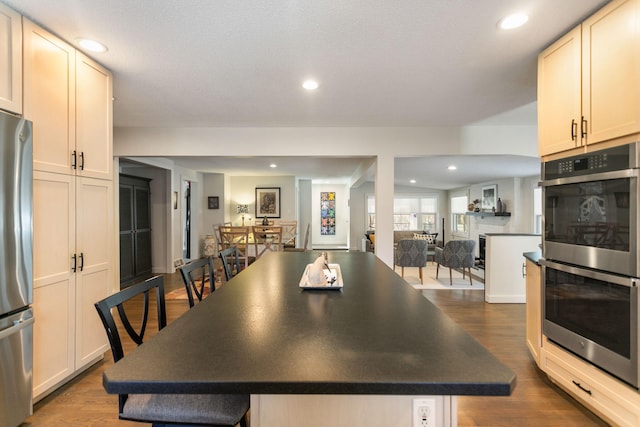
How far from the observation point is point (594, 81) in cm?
173

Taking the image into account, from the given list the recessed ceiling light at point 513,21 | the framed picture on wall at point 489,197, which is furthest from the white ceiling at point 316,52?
the framed picture on wall at point 489,197

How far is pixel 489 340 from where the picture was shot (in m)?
2.99

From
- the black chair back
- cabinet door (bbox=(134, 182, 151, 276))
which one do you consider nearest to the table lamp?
cabinet door (bbox=(134, 182, 151, 276))

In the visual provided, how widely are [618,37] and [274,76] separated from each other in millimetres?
2088

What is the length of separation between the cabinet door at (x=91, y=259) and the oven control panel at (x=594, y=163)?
321 cm

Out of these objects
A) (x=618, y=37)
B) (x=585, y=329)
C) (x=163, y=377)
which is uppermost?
(x=618, y=37)

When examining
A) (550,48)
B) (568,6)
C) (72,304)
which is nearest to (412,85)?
(550,48)

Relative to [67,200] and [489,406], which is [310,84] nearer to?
[67,200]

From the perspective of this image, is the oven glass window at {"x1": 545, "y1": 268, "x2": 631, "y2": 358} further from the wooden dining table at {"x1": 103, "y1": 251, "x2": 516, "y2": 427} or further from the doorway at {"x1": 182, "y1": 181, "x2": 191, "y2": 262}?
the doorway at {"x1": 182, "y1": 181, "x2": 191, "y2": 262}

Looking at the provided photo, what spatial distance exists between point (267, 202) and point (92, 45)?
6429 mm

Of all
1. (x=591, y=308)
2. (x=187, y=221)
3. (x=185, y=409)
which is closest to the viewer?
(x=185, y=409)

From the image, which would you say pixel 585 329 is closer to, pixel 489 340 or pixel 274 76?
pixel 489 340

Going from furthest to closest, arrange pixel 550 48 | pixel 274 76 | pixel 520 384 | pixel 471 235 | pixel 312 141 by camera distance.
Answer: pixel 471 235 < pixel 312 141 < pixel 274 76 < pixel 520 384 < pixel 550 48

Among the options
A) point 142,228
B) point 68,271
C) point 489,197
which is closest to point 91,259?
point 68,271
